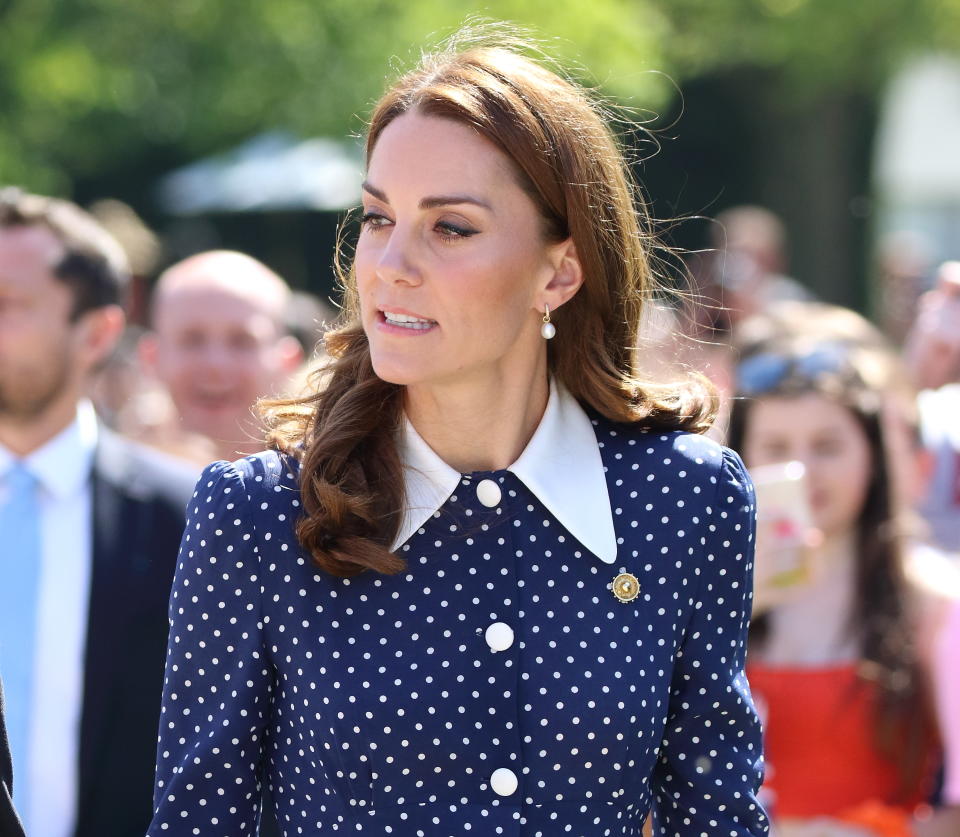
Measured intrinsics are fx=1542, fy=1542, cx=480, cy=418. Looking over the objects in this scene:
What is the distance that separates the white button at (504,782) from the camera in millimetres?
2487

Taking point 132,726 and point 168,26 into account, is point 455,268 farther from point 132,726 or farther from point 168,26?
point 168,26

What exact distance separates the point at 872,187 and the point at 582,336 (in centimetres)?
1914

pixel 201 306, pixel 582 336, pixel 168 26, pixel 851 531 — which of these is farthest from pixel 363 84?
pixel 582 336

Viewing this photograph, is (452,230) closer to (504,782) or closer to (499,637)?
(499,637)

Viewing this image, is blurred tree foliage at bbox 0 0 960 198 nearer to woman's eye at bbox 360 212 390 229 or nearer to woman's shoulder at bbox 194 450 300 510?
woman's eye at bbox 360 212 390 229

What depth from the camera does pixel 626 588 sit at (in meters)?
2.62

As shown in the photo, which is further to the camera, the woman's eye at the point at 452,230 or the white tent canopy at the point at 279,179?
the white tent canopy at the point at 279,179

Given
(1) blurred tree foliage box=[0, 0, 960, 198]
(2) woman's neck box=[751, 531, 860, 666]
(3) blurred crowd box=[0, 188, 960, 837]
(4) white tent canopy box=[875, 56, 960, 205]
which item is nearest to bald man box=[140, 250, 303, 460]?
(3) blurred crowd box=[0, 188, 960, 837]

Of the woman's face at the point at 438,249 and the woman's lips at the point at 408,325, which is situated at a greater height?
the woman's face at the point at 438,249

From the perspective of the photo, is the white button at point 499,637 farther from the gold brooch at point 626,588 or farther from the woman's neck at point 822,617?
the woman's neck at point 822,617

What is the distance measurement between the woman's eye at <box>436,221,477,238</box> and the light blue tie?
1785 millimetres

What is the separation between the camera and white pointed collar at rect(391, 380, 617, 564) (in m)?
2.64

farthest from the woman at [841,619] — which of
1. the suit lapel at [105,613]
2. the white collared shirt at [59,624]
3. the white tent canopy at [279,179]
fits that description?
the white tent canopy at [279,179]

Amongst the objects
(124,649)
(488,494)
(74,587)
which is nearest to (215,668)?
(488,494)
